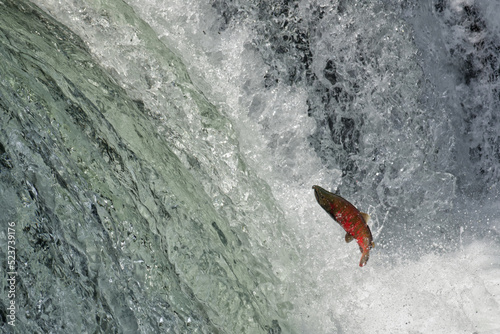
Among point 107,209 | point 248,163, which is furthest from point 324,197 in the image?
point 107,209

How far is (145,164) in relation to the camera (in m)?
1.99

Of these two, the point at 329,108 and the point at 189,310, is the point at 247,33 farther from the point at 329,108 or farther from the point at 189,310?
the point at 189,310

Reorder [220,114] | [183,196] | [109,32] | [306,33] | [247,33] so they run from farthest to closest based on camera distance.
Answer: [306,33] → [247,33] → [220,114] → [109,32] → [183,196]

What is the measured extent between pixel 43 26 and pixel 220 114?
0.82 meters

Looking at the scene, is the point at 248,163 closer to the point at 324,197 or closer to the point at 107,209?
the point at 324,197

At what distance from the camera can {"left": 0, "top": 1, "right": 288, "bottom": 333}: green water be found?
1517 mm

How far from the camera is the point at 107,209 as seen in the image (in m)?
1.75

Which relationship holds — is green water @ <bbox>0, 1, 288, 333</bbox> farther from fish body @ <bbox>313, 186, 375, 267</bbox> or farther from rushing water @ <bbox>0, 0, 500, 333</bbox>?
fish body @ <bbox>313, 186, 375, 267</bbox>

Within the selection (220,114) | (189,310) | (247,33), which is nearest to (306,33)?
(247,33)

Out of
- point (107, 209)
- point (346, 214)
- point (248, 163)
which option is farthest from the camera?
point (248, 163)

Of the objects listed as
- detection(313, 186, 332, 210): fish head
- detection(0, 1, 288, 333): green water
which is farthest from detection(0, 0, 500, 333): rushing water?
detection(313, 186, 332, 210): fish head

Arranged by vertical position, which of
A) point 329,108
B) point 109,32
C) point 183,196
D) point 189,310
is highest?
point 329,108

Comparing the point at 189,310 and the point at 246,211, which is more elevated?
the point at 246,211

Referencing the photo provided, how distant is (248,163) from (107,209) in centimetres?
94
